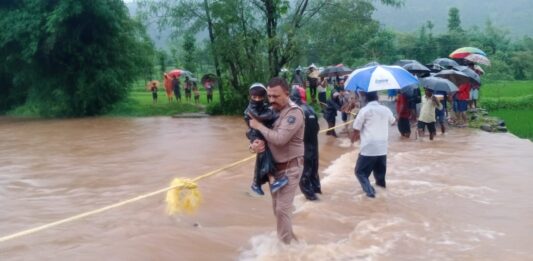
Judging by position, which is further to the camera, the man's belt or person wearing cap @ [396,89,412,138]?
person wearing cap @ [396,89,412,138]

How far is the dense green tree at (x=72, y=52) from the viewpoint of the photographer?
20484mm

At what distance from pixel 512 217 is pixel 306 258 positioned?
305 centimetres

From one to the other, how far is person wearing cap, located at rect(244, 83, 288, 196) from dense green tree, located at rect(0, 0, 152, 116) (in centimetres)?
1658

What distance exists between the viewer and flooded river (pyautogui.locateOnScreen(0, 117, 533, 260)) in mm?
5672

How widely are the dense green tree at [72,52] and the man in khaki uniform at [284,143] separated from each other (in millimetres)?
16661

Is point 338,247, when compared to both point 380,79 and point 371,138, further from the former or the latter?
point 380,79

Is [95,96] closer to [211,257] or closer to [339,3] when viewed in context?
[339,3]

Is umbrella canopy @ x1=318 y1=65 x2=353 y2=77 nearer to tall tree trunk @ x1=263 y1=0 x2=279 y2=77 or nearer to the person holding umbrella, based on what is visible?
tall tree trunk @ x1=263 y1=0 x2=279 y2=77

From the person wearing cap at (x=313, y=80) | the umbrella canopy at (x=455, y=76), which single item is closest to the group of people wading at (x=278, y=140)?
the umbrella canopy at (x=455, y=76)

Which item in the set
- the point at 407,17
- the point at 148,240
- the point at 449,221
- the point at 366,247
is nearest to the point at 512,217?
the point at 449,221

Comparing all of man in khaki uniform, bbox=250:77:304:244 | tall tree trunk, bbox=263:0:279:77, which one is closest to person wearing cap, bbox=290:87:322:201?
man in khaki uniform, bbox=250:77:304:244

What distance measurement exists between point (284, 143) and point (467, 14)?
5032 inches

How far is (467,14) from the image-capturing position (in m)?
123

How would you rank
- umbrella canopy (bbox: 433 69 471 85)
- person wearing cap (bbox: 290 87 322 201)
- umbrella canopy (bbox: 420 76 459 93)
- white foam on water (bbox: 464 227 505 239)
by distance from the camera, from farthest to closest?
umbrella canopy (bbox: 433 69 471 85) < umbrella canopy (bbox: 420 76 459 93) < person wearing cap (bbox: 290 87 322 201) < white foam on water (bbox: 464 227 505 239)
